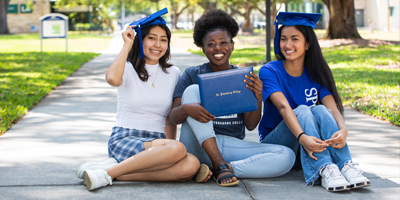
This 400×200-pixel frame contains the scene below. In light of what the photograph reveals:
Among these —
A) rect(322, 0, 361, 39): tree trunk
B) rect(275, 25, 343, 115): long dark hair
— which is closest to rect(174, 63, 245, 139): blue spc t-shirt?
rect(275, 25, 343, 115): long dark hair

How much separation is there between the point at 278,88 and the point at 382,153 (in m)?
1.57

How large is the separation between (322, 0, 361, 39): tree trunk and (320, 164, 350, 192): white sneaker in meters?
15.6

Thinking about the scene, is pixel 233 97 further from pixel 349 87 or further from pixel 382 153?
pixel 349 87

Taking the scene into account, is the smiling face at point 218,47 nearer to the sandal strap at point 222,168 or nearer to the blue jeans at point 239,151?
the blue jeans at point 239,151

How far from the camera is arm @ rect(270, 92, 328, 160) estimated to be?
121 inches

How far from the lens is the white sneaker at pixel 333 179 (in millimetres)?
3004

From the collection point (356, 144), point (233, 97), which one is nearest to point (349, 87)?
point (356, 144)

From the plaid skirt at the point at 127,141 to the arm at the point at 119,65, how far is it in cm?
40

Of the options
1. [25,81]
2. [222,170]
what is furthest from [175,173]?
[25,81]

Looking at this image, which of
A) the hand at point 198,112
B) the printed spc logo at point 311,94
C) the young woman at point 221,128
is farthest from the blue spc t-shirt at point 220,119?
the printed spc logo at point 311,94

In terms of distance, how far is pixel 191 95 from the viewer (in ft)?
10.5

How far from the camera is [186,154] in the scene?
10.3 feet

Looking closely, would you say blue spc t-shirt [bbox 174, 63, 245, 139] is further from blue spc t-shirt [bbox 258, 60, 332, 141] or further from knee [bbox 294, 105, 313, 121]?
knee [bbox 294, 105, 313, 121]

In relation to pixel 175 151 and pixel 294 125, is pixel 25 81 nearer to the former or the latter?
pixel 175 151
